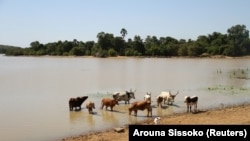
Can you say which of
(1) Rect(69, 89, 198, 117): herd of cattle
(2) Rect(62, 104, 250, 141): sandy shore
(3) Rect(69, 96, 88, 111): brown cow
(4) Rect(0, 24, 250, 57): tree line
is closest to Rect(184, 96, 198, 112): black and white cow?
(1) Rect(69, 89, 198, 117): herd of cattle

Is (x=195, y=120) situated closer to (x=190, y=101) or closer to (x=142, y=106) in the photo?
(x=142, y=106)

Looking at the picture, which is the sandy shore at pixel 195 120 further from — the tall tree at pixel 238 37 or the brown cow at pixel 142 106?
the tall tree at pixel 238 37

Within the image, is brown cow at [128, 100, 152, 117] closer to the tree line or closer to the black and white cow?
the black and white cow

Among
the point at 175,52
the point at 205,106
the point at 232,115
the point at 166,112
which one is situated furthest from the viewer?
the point at 175,52

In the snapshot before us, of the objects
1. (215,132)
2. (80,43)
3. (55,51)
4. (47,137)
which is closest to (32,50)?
(55,51)

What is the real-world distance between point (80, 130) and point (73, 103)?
4635mm

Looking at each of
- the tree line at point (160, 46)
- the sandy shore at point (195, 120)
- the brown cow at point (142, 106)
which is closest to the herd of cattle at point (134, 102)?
the brown cow at point (142, 106)

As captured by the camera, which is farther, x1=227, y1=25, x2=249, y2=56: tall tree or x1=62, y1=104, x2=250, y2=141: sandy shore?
x1=227, y1=25, x2=249, y2=56: tall tree

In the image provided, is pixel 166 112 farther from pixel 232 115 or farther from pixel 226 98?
pixel 226 98

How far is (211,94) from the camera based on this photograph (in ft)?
86.2

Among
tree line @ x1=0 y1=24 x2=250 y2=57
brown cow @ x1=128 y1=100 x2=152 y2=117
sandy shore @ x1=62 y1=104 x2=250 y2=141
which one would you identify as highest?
tree line @ x1=0 y1=24 x2=250 y2=57

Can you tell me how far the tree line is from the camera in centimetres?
10750

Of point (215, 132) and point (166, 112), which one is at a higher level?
point (215, 132)

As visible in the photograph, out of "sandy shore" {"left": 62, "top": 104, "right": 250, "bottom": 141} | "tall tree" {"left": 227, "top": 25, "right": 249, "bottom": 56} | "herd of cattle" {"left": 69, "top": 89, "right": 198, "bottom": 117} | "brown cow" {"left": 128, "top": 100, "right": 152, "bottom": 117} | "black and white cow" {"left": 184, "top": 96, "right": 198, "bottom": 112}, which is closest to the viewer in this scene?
"sandy shore" {"left": 62, "top": 104, "right": 250, "bottom": 141}
